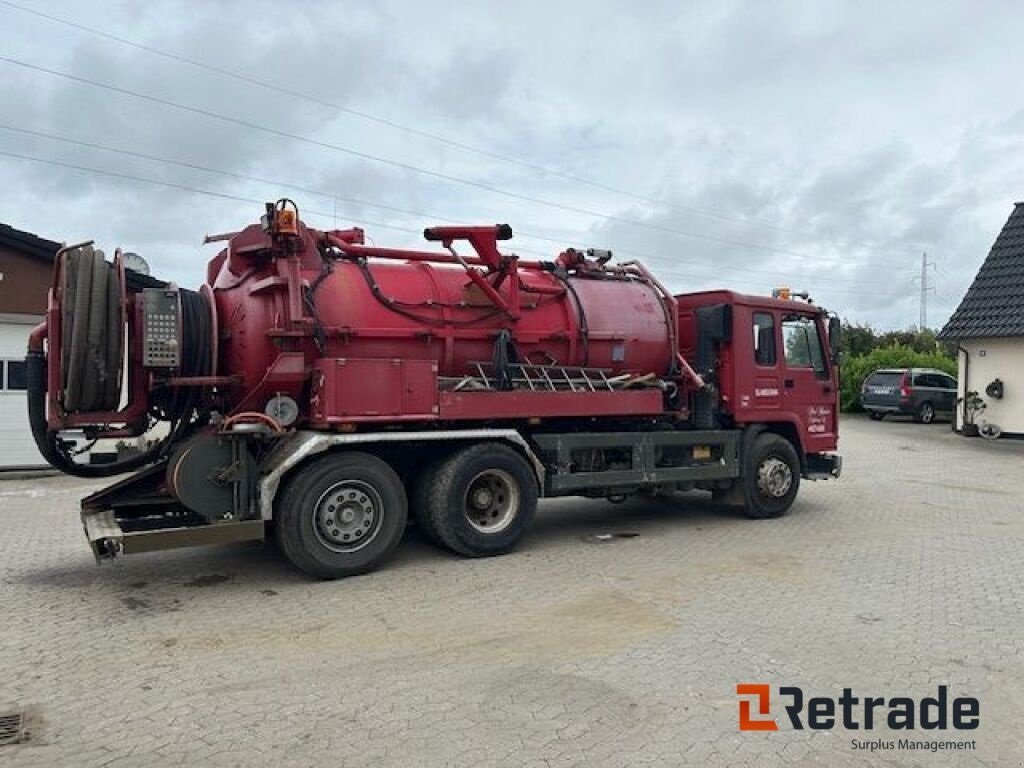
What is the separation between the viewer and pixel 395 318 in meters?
7.38

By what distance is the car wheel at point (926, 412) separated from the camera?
25062 mm

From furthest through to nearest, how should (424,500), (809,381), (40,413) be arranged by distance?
(809,381), (424,500), (40,413)

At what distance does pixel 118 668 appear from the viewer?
4.82m

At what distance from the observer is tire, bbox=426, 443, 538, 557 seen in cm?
729

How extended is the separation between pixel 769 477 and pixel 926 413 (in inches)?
716

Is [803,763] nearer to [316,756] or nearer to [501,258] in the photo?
[316,756]

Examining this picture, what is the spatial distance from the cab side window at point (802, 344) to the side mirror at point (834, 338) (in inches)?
5.3

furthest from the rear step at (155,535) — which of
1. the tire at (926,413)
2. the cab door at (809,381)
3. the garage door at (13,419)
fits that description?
the tire at (926,413)

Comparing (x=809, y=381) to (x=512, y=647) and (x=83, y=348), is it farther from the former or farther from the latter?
(x=83, y=348)

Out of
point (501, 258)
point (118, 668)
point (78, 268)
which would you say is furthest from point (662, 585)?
point (78, 268)

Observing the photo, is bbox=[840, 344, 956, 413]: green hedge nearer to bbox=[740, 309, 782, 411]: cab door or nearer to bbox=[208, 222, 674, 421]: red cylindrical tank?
bbox=[740, 309, 782, 411]: cab door

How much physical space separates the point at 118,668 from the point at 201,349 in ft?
Result: 9.57

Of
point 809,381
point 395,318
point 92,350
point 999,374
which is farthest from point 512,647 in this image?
point 999,374

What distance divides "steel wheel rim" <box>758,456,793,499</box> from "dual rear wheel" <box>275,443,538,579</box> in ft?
10.9
